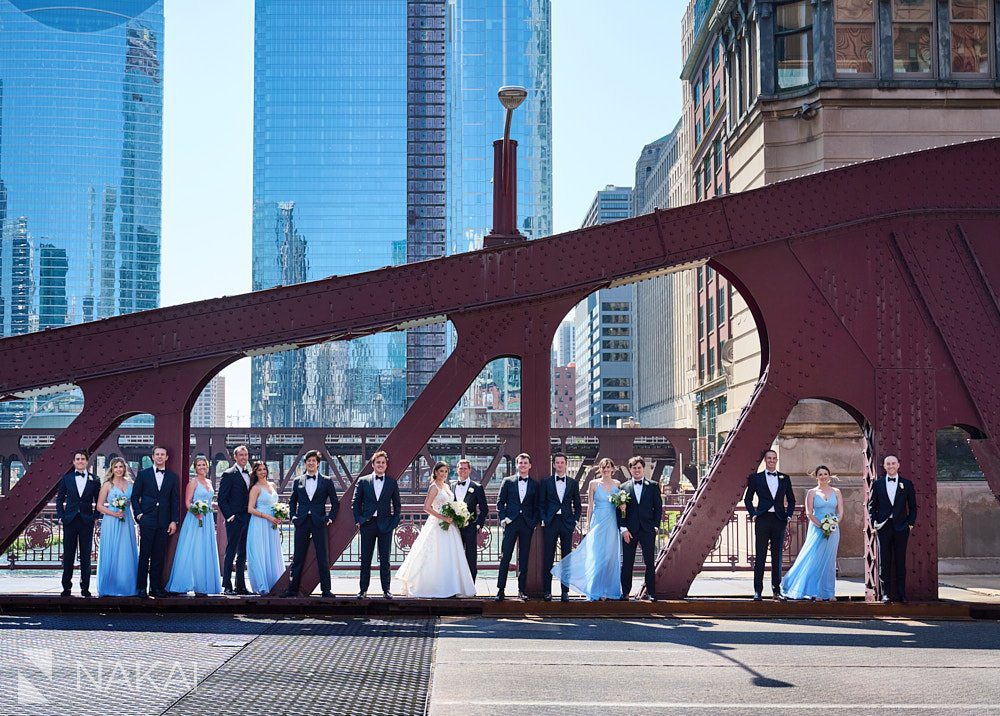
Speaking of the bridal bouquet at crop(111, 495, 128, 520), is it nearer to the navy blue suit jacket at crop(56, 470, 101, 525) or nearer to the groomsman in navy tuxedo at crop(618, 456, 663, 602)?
the navy blue suit jacket at crop(56, 470, 101, 525)

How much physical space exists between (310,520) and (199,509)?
1.56 m

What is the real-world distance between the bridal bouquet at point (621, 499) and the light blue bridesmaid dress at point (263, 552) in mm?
4642

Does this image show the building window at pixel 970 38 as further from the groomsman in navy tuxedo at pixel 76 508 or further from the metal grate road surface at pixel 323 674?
the groomsman in navy tuxedo at pixel 76 508

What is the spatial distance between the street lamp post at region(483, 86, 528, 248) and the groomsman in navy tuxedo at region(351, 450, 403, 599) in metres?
3.22

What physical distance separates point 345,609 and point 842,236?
7.88m

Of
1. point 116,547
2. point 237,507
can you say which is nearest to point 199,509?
point 237,507

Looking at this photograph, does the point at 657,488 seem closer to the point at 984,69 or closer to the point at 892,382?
the point at 892,382

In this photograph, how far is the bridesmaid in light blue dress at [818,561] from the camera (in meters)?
13.5

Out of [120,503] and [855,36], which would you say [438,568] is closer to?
[120,503]

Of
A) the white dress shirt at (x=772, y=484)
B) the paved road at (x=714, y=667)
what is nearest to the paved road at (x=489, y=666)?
the paved road at (x=714, y=667)

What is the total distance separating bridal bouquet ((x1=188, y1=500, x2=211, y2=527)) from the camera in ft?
45.5

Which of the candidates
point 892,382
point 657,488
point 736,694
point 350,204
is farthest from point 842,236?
point 350,204

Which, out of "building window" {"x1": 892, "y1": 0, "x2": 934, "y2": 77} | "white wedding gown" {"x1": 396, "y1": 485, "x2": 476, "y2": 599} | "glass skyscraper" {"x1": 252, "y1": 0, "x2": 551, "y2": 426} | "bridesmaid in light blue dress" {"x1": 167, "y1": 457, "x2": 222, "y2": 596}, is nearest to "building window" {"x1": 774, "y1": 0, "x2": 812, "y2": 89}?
"building window" {"x1": 892, "y1": 0, "x2": 934, "y2": 77}

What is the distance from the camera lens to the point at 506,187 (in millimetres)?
14523
